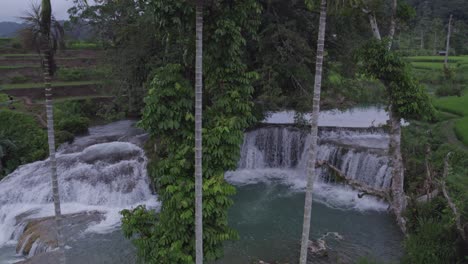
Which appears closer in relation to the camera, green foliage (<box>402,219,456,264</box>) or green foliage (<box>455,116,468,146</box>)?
green foliage (<box>402,219,456,264</box>)

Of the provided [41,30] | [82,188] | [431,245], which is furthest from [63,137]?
[431,245]

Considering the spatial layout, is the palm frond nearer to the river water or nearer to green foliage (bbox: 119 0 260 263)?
green foliage (bbox: 119 0 260 263)

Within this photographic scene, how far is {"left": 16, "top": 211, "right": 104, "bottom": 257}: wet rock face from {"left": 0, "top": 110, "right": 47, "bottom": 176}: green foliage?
218 inches

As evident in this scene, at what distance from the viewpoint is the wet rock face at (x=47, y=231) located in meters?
11.5

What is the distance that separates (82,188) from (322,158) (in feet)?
33.1

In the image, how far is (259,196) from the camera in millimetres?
15664

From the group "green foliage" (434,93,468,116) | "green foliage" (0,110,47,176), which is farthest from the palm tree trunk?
"green foliage" (0,110,47,176)

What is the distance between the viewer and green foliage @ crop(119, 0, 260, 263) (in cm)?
725

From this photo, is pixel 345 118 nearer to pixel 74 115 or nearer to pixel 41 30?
pixel 74 115

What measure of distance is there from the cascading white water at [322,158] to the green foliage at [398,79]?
4950 mm

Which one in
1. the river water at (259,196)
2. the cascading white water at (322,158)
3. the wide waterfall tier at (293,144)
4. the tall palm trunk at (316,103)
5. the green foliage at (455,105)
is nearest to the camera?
the tall palm trunk at (316,103)

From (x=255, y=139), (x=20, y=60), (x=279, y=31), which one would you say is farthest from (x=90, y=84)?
(x=279, y=31)

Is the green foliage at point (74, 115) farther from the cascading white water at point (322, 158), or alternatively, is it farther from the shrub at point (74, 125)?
the cascading white water at point (322, 158)

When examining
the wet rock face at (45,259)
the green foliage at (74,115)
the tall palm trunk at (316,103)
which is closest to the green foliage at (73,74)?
the green foliage at (74,115)
